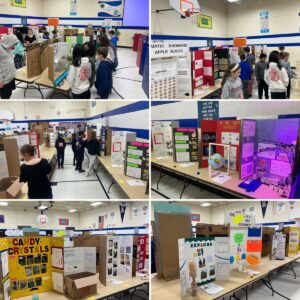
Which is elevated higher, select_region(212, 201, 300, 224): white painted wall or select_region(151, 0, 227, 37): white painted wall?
select_region(151, 0, 227, 37): white painted wall

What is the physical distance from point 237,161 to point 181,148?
65 centimetres

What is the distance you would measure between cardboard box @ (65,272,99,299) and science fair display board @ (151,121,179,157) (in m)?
1.44

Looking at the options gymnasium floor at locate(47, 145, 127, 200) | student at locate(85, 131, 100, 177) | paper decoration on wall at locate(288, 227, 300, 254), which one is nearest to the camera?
gymnasium floor at locate(47, 145, 127, 200)

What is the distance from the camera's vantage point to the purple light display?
2.51m

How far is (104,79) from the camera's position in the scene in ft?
8.66

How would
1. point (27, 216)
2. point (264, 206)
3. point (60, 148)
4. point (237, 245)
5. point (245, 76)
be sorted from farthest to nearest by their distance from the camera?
1. point (27, 216)
2. point (264, 206)
3. point (237, 245)
4. point (245, 76)
5. point (60, 148)

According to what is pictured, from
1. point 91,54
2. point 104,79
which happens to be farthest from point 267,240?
point 91,54

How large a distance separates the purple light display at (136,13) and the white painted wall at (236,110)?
77cm

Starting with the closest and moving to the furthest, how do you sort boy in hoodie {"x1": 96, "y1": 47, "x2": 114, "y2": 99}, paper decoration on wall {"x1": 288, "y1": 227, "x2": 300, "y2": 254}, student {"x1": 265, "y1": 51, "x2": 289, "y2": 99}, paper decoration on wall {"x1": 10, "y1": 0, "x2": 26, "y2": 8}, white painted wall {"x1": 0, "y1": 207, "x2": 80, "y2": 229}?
paper decoration on wall {"x1": 10, "y1": 0, "x2": 26, "y2": 8}, boy in hoodie {"x1": 96, "y1": 47, "x2": 114, "y2": 99}, student {"x1": 265, "y1": 51, "x2": 289, "y2": 99}, white painted wall {"x1": 0, "y1": 207, "x2": 80, "y2": 229}, paper decoration on wall {"x1": 288, "y1": 227, "x2": 300, "y2": 254}

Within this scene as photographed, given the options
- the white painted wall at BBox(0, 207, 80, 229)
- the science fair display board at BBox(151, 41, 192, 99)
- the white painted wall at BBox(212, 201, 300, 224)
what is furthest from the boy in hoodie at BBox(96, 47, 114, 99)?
the white painted wall at BBox(0, 207, 80, 229)

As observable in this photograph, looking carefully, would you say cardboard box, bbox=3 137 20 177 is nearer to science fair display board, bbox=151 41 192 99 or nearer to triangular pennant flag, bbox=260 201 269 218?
science fair display board, bbox=151 41 192 99

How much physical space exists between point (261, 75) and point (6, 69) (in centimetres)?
236

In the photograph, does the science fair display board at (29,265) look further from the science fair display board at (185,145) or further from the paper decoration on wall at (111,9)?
the paper decoration on wall at (111,9)

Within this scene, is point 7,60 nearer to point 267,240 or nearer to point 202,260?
point 202,260
